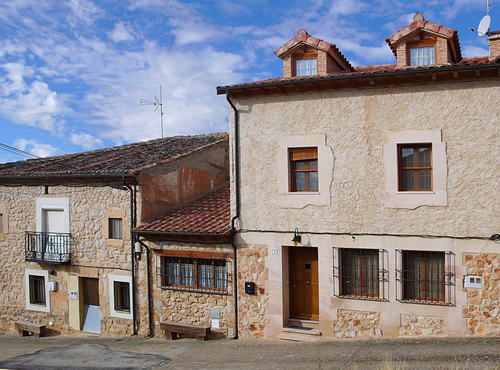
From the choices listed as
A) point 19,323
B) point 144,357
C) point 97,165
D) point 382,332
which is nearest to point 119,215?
point 97,165

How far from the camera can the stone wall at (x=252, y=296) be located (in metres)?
11.0

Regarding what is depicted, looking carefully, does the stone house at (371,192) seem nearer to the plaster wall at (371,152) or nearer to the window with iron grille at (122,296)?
the plaster wall at (371,152)

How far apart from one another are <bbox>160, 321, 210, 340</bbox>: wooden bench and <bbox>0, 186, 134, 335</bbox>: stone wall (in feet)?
4.70

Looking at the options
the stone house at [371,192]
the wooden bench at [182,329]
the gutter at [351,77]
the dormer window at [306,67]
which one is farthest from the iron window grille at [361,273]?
the dormer window at [306,67]

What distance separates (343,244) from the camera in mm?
10250

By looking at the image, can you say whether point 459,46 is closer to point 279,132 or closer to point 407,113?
point 407,113

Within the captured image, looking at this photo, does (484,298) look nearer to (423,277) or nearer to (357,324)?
(423,277)

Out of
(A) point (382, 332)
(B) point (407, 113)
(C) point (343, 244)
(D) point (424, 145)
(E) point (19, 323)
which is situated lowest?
(E) point (19, 323)

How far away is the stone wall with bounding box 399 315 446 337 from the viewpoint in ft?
31.1

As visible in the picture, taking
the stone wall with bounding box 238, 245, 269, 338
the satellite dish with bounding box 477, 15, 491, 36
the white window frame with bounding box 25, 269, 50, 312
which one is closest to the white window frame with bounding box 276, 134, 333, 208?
the stone wall with bounding box 238, 245, 269, 338

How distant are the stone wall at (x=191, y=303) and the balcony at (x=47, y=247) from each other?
2.94 meters

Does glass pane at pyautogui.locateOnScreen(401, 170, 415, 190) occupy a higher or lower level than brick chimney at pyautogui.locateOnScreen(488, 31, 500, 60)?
lower

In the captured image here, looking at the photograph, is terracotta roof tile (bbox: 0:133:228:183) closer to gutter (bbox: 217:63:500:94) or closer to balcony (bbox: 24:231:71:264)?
balcony (bbox: 24:231:71:264)

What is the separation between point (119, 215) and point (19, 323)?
212 inches
